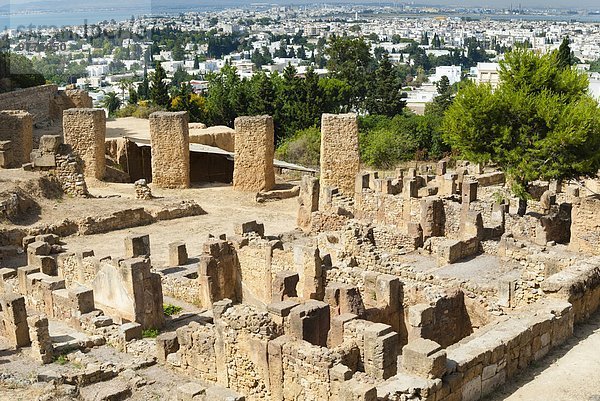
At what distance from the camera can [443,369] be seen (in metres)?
9.73

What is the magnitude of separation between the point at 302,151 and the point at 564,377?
33.0 meters

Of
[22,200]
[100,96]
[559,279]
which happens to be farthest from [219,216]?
[100,96]

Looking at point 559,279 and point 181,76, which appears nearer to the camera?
point 559,279

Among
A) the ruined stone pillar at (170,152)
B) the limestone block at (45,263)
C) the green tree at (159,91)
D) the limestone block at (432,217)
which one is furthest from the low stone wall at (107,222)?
the green tree at (159,91)

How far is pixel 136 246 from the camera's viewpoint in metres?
20.3

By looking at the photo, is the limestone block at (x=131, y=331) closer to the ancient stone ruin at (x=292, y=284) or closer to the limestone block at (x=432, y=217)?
the ancient stone ruin at (x=292, y=284)

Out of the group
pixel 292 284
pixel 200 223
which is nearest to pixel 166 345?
pixel 292 284

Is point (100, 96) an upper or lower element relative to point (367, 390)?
lower

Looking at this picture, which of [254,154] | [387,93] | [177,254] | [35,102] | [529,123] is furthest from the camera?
[387,93]

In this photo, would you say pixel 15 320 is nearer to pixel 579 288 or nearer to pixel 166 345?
pixel 166 345

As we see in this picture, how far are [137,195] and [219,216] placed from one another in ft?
10.7

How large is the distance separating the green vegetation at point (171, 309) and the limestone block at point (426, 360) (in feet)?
28.5

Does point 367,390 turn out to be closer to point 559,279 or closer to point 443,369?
point 443,369

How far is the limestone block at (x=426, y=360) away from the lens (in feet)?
→ 31.4
